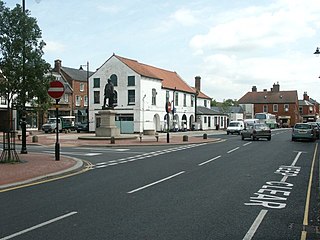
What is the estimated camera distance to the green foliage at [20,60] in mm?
17125

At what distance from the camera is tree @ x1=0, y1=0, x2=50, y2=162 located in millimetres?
17125

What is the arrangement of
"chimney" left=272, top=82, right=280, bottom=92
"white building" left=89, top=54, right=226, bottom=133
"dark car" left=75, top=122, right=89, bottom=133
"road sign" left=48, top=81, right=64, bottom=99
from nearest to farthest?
"road sign" left=48, top=81, right=64, bottom=99
"white building" left=89, top=54, right=226, bottom=133
"dark car" left=75, top=122, right=89, bottom=133
"chimney" left=272, top=82, right=280, bottom=92

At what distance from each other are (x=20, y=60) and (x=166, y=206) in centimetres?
1200

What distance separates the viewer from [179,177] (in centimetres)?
1309

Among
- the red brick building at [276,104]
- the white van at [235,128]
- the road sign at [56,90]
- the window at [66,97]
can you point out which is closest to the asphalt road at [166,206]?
the road sign at [56,90]

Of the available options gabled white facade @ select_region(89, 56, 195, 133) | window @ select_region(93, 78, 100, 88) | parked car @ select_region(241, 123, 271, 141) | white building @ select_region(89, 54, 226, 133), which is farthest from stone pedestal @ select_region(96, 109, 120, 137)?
window @ select_region(93, 78, 100, 88)

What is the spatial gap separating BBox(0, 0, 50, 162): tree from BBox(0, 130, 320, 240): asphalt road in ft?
18.6

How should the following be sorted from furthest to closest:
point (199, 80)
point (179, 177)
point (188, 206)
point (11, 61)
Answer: point (199, 80) < point (11, 61) < point (179, 177) < point (188, 206)

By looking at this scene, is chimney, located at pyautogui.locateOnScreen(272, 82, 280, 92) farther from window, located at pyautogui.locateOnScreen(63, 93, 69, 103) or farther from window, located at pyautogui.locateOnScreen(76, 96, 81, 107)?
window, located at pyautogui.locateOnScreen(63, 93, 69, 103)

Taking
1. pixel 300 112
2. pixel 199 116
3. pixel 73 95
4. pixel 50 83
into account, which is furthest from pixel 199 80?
pixel 50 83

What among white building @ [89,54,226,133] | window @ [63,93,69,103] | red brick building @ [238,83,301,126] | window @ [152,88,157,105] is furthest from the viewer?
red brick building @ [238,83,301,126]

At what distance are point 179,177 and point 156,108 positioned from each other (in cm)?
4654

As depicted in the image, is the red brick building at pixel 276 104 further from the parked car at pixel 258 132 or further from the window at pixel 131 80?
the parked car at pixel 258 132

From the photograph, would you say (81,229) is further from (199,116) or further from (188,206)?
(199,116)
